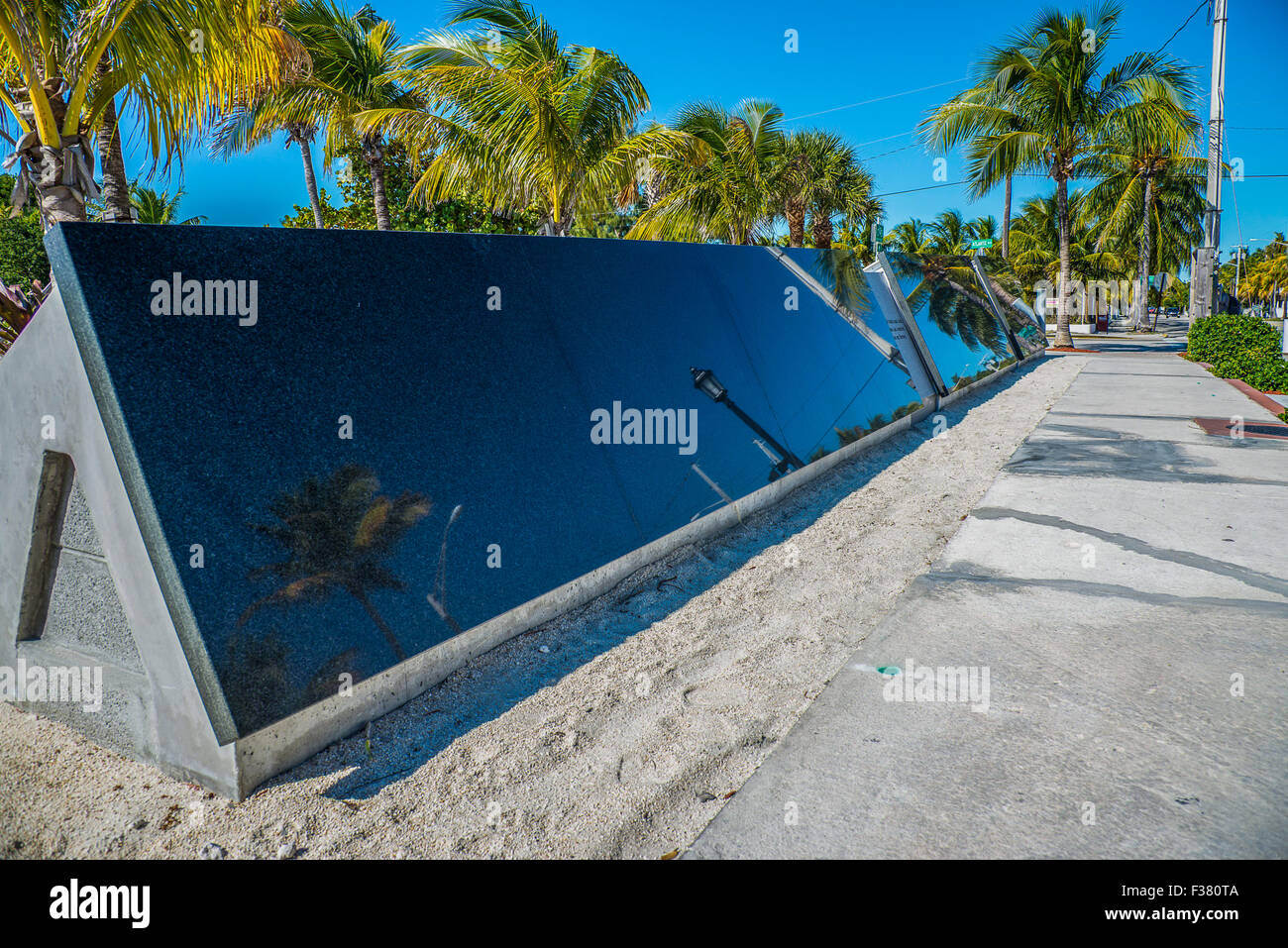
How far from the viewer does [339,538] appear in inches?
110

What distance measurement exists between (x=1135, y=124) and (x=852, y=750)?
22.6 metres

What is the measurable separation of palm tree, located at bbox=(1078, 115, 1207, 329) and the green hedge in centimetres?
488

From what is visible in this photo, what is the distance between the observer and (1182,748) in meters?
2.52

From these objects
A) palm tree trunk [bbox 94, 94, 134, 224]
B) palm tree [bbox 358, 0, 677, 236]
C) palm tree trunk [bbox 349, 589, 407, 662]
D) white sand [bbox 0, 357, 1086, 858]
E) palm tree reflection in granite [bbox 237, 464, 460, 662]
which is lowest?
white sand [bbox 0, 357, 1086, 858]

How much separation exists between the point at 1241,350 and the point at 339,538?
16.8m

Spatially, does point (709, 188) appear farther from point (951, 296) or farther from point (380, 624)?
point (380, 624)

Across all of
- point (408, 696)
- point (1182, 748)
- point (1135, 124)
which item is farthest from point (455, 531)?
point (1135, 124)

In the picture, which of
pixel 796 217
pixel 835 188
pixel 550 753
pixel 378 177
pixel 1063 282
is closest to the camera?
pixel 550 753

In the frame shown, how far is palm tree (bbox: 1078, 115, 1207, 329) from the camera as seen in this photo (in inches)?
758

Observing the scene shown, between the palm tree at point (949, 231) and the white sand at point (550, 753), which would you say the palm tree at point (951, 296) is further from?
the palm tree at point (949, 231)

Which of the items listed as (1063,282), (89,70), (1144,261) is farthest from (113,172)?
(1144,261)

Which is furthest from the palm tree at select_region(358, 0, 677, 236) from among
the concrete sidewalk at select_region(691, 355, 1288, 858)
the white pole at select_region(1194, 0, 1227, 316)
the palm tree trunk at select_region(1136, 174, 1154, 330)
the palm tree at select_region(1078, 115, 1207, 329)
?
the palm tree trunk at select_region(1136, 174, 1154, 330)

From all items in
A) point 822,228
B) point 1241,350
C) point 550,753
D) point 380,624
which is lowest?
point 550,753

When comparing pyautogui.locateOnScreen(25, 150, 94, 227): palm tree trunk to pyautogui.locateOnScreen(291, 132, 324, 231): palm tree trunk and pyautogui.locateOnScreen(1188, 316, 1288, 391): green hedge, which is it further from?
pyautogui.locateOnScreen(291, 132, 324, 231): palm tree trunk
